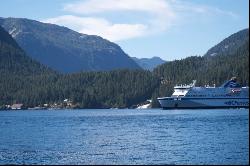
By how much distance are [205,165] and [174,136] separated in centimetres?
3219

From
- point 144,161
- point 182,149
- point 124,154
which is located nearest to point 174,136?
point 182,149

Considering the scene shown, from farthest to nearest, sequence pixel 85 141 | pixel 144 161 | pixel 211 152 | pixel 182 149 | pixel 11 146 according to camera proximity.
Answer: pixel 85 141, pixel 11 146, pixel 182 149, pixel 211 152, pixel 144 161

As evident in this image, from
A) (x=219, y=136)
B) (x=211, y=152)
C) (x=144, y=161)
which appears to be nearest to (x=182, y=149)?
(x=211, y=152)

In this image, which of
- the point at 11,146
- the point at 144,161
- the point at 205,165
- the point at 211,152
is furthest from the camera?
the point at 11,146

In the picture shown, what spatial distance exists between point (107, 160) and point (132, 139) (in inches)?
944

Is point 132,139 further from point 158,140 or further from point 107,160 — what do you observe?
point 107,160

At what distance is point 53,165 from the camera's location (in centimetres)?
5147

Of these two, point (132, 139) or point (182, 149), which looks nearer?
point (182, 149)

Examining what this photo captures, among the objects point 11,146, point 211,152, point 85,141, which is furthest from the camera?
point 85,141

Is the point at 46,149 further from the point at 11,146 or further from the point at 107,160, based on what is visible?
the point at 107,160

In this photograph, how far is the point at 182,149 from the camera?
206ft

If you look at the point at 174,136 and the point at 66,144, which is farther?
the point at 174,136

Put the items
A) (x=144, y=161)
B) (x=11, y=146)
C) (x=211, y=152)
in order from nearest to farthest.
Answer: (x=144, y=161), (x=211, y=152), (x=11, y=146)

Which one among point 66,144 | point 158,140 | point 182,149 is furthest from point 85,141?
point 182,149
